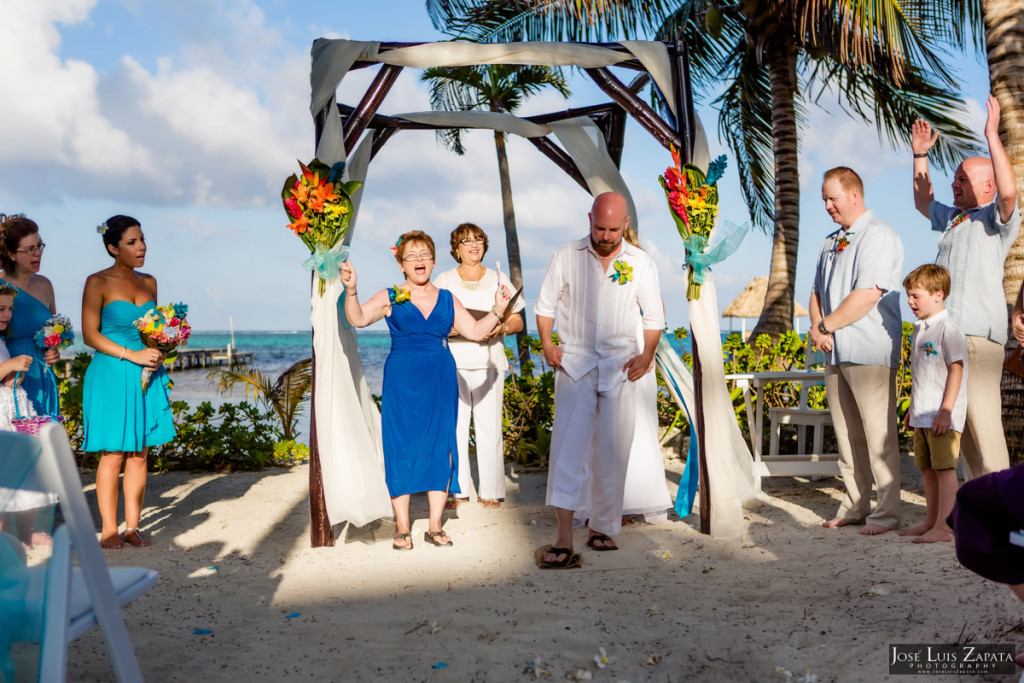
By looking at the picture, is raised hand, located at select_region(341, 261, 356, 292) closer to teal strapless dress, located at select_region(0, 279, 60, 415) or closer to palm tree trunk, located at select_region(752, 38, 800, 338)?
teal strapless dress, located at select_region(0, 279, 60, 415)

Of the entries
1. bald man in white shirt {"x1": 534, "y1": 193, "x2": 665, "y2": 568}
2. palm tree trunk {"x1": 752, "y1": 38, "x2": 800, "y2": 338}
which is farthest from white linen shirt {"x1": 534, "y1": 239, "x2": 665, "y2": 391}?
palm tree trunk {"x1": 752, "y1": 38, "x2": 800, "y2": 338}

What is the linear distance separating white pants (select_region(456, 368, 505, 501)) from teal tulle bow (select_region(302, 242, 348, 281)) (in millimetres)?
1606

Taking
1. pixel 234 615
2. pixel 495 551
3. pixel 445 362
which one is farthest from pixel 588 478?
pixel 234 615

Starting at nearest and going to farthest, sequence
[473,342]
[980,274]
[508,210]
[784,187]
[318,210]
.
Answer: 1. [980,274]
2. [318,210]
3. [473,342]
4. [784,187]
5. [508,210]

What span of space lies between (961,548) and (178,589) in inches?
154

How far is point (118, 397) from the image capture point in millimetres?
5172

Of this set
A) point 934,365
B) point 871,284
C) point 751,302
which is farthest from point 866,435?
point 751,302

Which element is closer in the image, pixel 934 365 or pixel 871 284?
pixel 934 365

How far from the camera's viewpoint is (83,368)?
29.2 feet

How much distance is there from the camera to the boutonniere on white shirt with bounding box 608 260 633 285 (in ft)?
16.2

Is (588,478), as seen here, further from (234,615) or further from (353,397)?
(234,615)

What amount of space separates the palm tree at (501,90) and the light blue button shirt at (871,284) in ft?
31.9

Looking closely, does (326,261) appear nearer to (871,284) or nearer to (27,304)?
(27,304)

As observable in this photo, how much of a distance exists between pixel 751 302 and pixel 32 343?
24152mm
